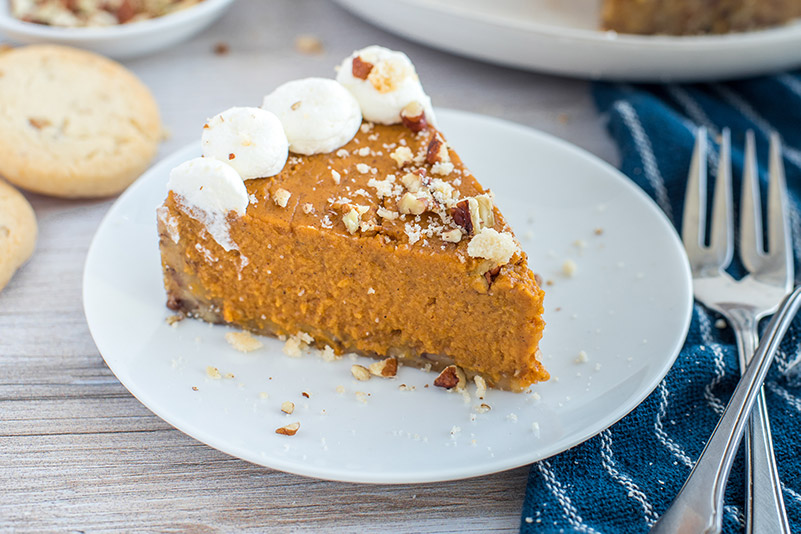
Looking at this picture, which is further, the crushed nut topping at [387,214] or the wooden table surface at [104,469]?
the crushed nut topping at [387,214]

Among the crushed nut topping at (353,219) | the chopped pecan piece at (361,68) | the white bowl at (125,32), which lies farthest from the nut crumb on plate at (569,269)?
the white bowl at (125,32)

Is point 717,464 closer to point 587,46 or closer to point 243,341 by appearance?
point 243,341

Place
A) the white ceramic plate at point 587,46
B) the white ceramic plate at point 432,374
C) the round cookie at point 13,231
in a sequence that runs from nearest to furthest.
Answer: the white ceramic plate at point 432,374 → the round cookie at point 13,231 → the white ceramic plate at point 587,46

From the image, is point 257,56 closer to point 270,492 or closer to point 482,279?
point 482,279

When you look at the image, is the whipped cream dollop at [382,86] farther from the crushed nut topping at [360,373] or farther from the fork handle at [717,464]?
the fork handle at [717,464]

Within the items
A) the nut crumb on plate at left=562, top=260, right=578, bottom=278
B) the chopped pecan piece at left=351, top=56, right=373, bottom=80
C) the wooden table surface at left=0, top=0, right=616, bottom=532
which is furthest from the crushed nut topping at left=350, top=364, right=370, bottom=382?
the chopped pecan piece at left=351, top=56, right=373, bottom=80

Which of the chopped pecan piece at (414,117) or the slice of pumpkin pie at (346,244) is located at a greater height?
the chopped pecan piece at (414,117)

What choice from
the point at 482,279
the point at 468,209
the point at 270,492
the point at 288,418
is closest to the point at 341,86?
the point at 468,209
